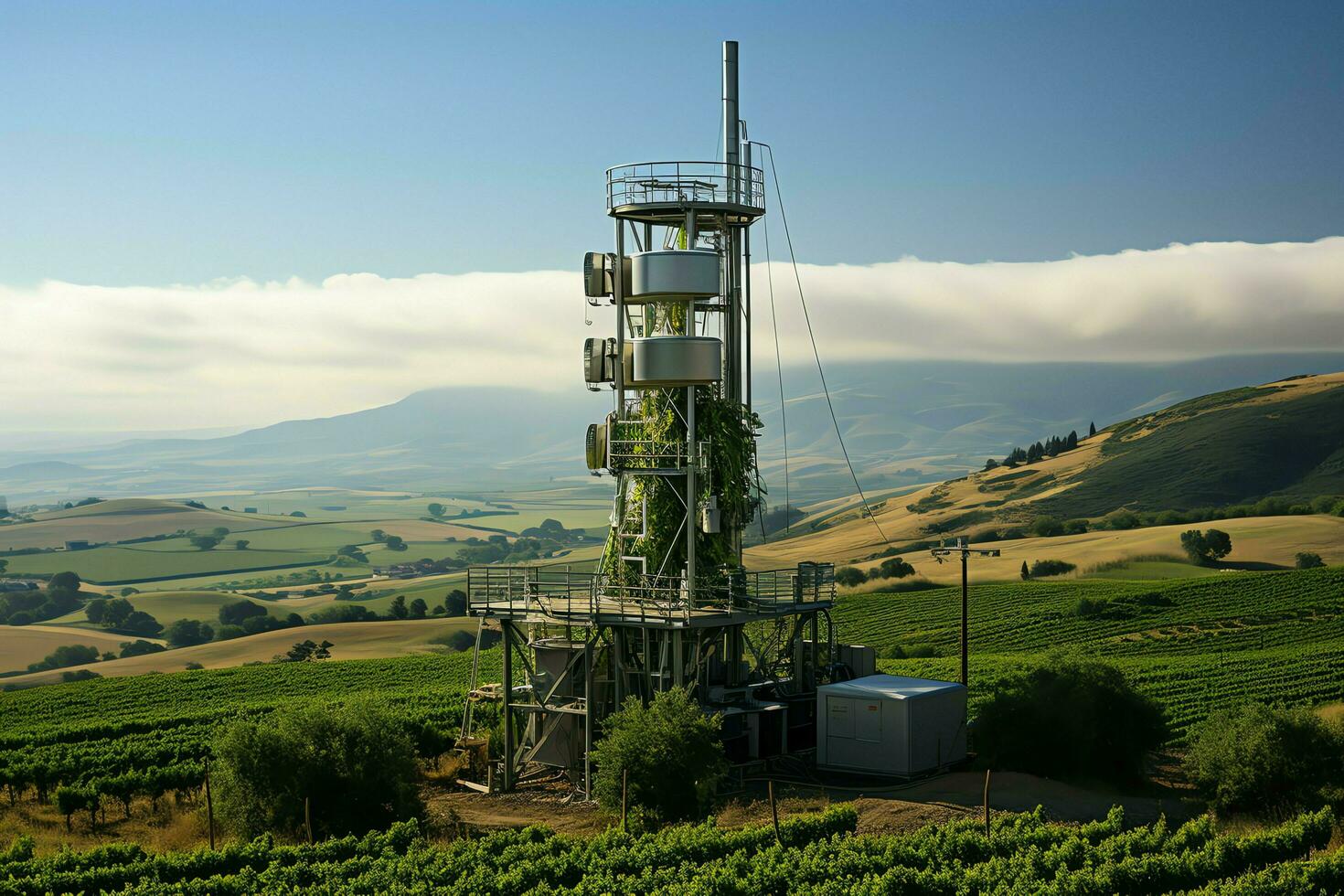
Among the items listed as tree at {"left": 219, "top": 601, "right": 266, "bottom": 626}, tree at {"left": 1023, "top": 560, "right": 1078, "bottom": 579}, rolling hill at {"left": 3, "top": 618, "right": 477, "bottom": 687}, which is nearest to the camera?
rolling hill at {"left": 3, "top": 618, "right": 477, "bottom": 687}

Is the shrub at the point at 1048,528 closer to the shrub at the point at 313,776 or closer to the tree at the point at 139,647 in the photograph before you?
the tree at the point at 139,647

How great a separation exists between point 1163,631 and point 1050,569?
37.9 m

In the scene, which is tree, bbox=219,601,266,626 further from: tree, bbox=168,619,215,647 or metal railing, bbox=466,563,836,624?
metal railing, bbox=466,563,836,624

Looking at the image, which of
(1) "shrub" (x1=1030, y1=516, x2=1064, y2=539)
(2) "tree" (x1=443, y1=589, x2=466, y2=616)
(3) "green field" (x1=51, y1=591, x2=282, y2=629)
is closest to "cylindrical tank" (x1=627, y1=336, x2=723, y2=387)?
(2) "tree" (x1=443, y1=589, x2=466, y2=616)

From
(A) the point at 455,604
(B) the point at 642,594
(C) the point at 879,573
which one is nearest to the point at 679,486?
(B) the point at 642,594

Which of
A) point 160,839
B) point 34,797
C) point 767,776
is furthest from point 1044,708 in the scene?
point 34,797

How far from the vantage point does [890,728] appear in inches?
1332

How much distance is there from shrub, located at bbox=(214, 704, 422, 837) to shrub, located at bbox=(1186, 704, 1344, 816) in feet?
60.4

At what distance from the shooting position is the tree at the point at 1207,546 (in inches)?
4242

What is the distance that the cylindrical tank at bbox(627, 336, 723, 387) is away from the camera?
116 ft

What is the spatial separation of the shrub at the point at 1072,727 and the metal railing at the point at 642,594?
231 inches

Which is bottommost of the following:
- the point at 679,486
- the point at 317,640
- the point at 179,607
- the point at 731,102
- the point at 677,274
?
the point at 179,607

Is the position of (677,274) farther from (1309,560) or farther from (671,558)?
(1309,560)

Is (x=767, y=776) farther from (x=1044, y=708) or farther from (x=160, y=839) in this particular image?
(x=160, y=839)
